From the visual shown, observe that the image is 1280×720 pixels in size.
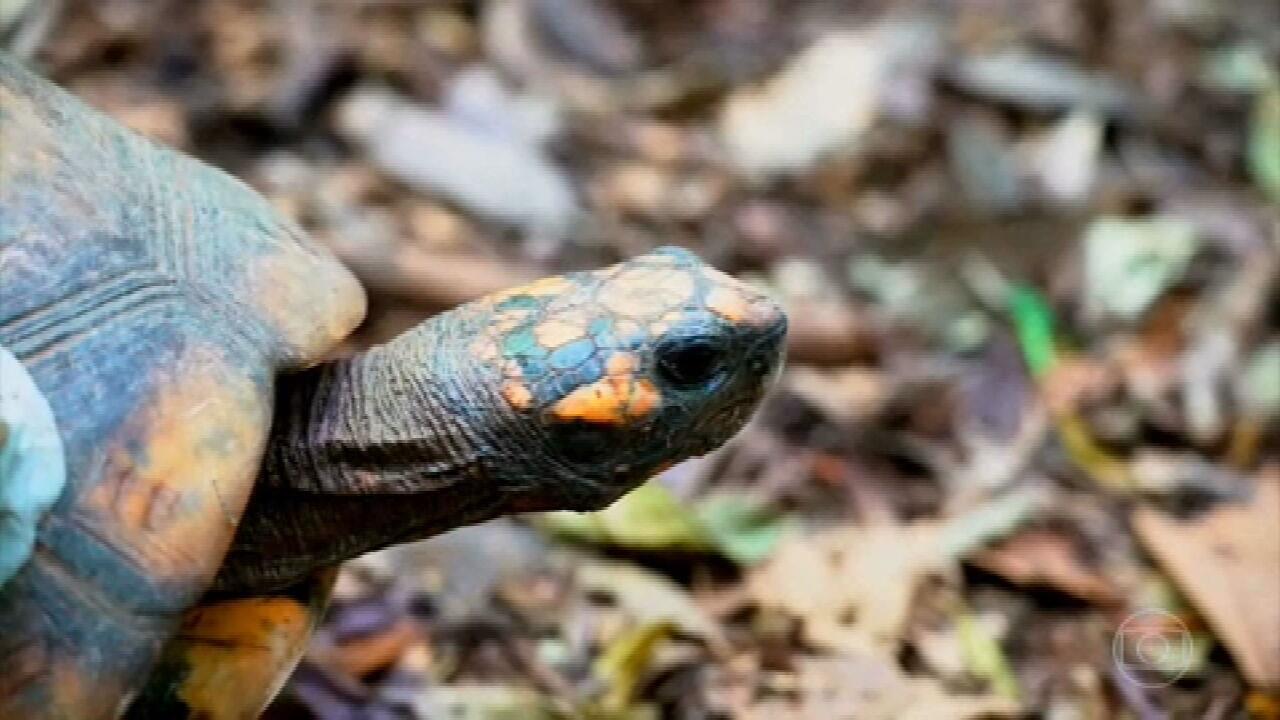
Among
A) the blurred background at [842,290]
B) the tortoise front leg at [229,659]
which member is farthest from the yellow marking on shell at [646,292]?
the blurred background at [842,290]

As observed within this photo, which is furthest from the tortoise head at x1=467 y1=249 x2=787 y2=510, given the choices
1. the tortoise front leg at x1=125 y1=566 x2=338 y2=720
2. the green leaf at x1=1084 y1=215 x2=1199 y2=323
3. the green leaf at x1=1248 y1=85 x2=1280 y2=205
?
the green leaf at x1=1248 y1=85 x2=1280 y2=205

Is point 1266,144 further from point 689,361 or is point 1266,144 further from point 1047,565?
point 689,361

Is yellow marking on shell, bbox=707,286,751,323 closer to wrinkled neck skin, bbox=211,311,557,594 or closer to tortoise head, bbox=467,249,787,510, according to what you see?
tortoise head, bbox=467,249,787,510

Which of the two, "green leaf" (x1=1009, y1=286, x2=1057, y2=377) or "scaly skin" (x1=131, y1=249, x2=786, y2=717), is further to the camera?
"green leaf" (x1=1009, y1=286, x2=1057, y2=377)

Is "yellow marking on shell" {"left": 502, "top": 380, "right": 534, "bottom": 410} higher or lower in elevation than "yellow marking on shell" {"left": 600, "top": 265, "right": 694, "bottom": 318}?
lower

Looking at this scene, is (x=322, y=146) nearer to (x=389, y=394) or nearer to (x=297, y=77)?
(x=297, y=77)

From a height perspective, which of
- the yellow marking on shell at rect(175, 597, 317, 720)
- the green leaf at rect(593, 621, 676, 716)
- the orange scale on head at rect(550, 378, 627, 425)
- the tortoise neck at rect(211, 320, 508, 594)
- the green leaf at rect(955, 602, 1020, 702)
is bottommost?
the green leaf at rect(955, 602, 1020, 702)

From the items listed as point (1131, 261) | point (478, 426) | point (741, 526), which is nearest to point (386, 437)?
point (478, 426)
